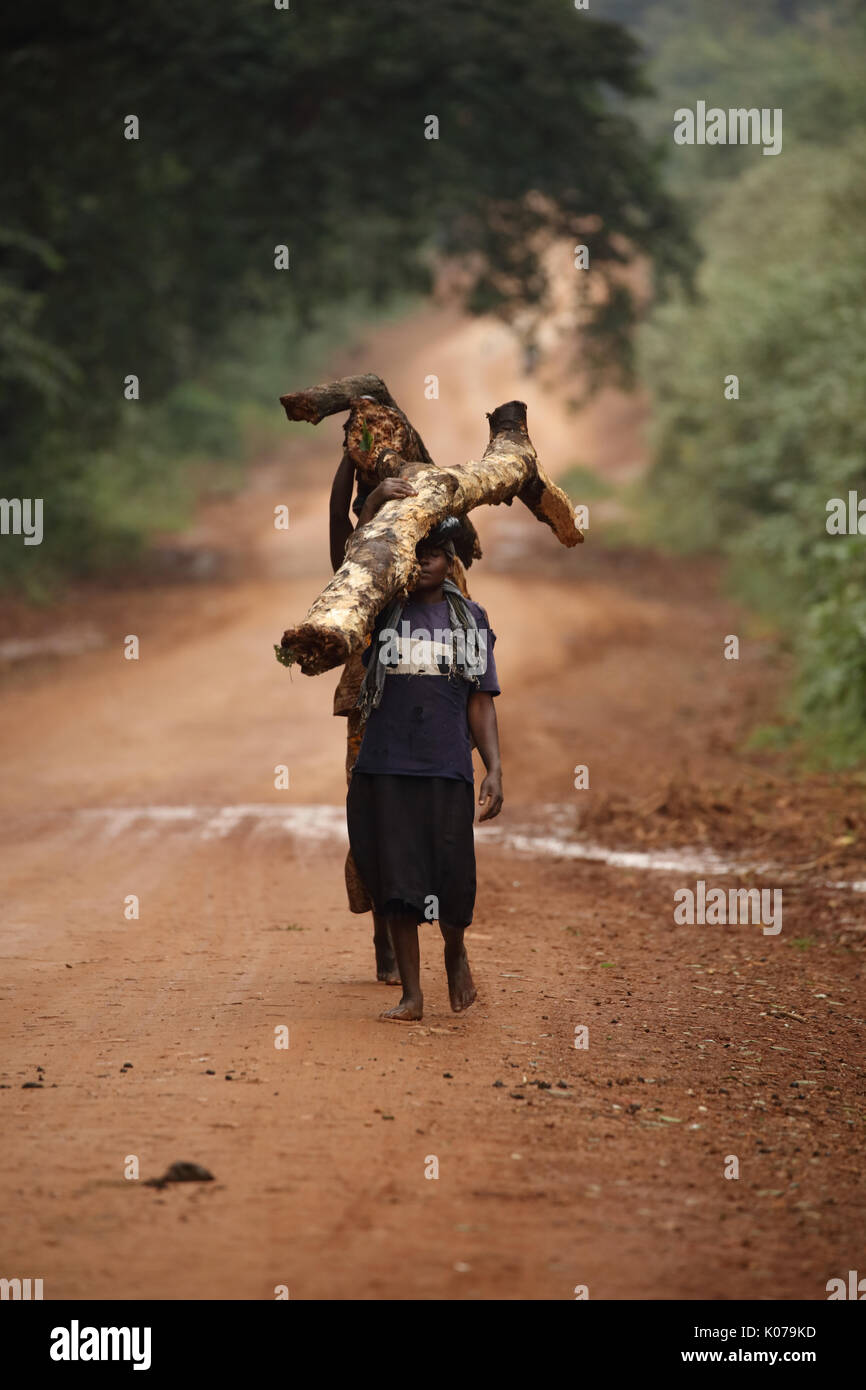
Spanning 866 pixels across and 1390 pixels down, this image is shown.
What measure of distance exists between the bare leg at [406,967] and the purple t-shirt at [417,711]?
0.54 meters

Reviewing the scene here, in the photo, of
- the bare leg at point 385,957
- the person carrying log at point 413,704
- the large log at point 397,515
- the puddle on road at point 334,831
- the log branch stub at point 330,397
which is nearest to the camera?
the large log at point 397,515

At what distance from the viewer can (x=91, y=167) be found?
1992cm

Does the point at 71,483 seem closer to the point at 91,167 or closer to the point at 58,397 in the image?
the point at 58,397

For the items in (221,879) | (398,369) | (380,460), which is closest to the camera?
(380,460)

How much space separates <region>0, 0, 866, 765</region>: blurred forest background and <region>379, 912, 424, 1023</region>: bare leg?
721cm

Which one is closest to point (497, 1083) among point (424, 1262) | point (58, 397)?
point (424, 1262)

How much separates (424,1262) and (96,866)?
5551mm

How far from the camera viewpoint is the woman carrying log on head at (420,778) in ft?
17.8

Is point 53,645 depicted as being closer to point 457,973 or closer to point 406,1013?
point 457,973

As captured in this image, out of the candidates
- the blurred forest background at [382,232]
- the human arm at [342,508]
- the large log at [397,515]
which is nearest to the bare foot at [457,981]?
the large log at [397,515]

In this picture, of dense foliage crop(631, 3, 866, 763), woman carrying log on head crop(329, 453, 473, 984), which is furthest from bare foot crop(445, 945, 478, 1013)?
dense foliage crop(631, 3, 866, 763)

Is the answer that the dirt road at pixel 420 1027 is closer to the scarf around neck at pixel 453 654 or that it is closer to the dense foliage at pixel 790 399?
the scarf around neck at pixel 453 654

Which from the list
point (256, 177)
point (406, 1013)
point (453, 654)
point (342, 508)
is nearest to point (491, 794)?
point (453, 654)

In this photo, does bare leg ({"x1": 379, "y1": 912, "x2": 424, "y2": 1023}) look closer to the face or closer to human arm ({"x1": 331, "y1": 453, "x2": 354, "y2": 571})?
the face
